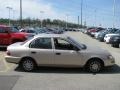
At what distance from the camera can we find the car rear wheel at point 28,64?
484 inches

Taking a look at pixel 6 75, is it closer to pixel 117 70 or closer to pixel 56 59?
pixel 56 59

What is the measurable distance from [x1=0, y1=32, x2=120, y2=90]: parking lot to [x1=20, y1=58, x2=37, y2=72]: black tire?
0.24 meters

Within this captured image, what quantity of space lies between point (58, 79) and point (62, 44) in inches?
86.9

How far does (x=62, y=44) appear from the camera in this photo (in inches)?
494

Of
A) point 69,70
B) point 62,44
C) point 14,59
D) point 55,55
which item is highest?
point 62,44

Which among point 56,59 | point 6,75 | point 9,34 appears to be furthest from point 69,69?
point 9,34

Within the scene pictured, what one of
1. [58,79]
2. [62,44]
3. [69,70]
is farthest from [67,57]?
[58,79]

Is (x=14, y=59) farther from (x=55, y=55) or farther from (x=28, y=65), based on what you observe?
(x=55, y=55)

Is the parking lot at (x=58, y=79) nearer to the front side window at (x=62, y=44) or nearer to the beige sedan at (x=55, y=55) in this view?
the beige sedan at (x=55, y=55)

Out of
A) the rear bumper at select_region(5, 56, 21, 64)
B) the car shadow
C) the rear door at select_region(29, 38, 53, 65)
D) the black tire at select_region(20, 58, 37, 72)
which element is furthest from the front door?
the rear bumper at select_region(5, 56, 21, 64)

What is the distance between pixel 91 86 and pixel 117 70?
11.6 feet

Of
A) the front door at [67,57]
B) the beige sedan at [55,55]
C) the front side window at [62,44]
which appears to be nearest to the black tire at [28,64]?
the beige sedan at [55,55]

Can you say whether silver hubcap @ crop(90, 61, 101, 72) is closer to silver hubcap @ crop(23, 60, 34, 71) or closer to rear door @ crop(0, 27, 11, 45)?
silver hubcap @ crop(23, 60, 34, 71)

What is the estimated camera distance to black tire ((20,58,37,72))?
12289 millimetres
